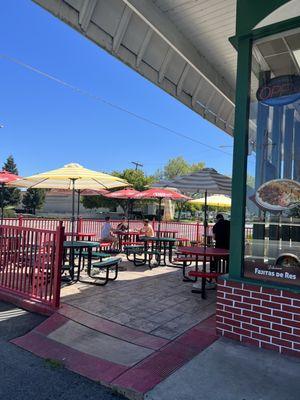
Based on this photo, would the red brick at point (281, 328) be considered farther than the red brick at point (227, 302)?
No

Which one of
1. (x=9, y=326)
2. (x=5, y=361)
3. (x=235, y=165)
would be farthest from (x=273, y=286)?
(x=9, y=326)

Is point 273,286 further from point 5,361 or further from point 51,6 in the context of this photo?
point 51,6

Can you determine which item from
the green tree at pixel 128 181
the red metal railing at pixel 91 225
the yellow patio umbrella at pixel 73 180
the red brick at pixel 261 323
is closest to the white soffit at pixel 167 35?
the yellow patio umbrella at pixel 73 180

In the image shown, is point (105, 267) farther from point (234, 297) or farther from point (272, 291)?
point (272, 291)

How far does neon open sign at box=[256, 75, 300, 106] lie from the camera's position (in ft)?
14.4

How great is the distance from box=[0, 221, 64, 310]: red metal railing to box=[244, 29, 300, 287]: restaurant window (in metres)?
2.90

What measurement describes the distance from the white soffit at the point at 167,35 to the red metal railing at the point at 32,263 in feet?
9.82

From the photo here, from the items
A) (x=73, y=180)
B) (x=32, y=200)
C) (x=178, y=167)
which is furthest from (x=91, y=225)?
(x=178, y=167)

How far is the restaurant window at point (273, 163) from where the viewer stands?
427 centimetres

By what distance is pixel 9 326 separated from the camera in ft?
17.0

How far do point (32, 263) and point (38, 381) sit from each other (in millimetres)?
2581

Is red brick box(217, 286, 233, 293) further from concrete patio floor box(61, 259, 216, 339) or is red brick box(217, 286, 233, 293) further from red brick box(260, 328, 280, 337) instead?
concrete patio floor box(61, 259, 216, 339)

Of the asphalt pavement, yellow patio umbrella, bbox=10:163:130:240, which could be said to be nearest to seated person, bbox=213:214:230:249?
yellow patio umbrella, bbox=10:163:130:240

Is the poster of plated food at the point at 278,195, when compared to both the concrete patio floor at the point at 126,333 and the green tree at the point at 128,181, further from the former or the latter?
the green tree at the point at 128,181
